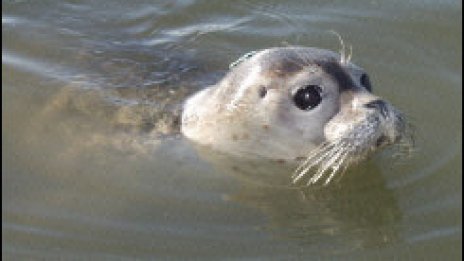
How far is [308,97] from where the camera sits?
484cm

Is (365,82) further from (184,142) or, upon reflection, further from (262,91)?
(184,142)

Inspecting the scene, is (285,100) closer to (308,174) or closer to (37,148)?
(308,174)

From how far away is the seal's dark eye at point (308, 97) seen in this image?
483 centimetres

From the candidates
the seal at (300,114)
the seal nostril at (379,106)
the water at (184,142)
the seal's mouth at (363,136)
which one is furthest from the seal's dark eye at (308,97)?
the water at (184,142)

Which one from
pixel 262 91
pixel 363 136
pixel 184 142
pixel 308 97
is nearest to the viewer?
pixel 363 136

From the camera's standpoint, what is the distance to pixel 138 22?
7.07 metres

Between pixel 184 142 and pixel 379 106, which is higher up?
pixel 379 106

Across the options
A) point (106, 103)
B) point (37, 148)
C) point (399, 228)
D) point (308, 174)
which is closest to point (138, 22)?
point (106, 103)

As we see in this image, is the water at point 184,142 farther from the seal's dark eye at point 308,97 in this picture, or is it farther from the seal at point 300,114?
the seal's dark eye at point 308,97

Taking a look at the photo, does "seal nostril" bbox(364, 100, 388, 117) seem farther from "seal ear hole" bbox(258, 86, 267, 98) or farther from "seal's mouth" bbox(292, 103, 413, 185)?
"seal ear hole" bbox(258, 86, 267, 98)

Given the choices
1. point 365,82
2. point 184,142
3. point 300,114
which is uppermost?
point 365,82

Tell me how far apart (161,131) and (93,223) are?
35.3 inches

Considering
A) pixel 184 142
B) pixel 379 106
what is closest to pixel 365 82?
pixel 379 106

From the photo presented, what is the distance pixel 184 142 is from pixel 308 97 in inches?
34.1
